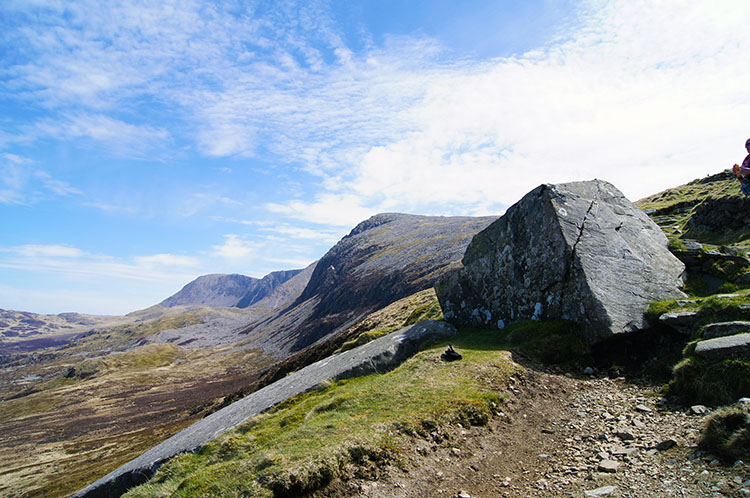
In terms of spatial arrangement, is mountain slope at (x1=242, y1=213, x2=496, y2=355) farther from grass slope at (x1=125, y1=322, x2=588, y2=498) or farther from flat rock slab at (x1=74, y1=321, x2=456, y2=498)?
grass slope at (x1=125, y1=322, x2=588, y2=498)

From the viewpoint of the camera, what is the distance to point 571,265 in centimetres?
1416

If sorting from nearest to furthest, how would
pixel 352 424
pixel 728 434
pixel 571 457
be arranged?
pixel 728 434
pixel 571 457
pixel 352 424

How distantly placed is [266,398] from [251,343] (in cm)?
→ 16843

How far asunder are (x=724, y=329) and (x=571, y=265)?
518cm

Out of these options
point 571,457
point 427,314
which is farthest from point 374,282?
point 571,457

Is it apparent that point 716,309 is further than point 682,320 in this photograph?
Answer: No

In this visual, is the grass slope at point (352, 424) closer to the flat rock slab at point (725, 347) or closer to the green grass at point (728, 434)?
the flat rock slab at point (725, 347)

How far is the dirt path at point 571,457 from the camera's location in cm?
597

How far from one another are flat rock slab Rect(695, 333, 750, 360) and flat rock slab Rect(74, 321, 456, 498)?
1022cm

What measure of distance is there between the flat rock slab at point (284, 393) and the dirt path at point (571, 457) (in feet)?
21.8

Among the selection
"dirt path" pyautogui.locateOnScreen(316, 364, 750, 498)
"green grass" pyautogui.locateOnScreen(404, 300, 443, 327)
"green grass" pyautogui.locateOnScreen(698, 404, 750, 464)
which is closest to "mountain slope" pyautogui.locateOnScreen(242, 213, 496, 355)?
"green grass" pyautogui.locateOnScreen(404, 300, 443, 327)

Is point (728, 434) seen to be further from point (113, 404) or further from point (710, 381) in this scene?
point (113, 404)

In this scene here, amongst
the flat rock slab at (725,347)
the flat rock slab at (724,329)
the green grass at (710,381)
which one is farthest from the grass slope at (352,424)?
the flat rock slab at (725,347)

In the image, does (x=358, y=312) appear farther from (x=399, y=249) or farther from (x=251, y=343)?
(x=251, y=343)
